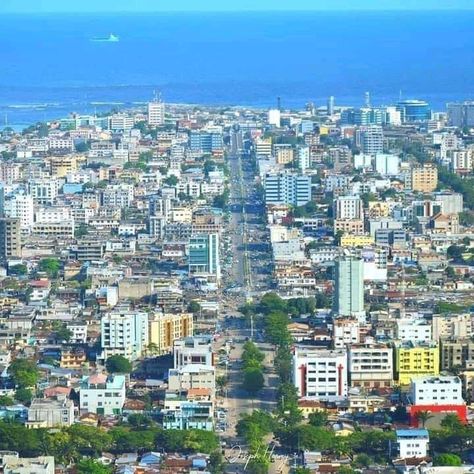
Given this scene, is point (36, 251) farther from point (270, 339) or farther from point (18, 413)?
point (18, 413)

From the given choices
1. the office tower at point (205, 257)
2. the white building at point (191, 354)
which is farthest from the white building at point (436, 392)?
the office tower at point (205, 257)

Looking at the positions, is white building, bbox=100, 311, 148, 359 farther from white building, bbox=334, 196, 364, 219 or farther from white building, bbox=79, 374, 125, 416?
white building, bbox=334, 196, 364, 219

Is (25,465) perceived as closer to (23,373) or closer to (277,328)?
(23,373)

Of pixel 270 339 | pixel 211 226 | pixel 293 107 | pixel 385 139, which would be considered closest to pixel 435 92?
pixel 293 107

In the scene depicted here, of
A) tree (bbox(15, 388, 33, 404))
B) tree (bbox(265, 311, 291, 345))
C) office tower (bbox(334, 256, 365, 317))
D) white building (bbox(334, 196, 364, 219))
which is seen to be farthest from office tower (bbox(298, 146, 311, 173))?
tree (bbox(15, 388, 33, 404))

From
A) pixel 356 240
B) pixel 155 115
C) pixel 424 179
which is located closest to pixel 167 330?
pixel 356 240

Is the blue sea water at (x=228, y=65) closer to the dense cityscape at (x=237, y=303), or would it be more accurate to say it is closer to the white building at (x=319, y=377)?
the dense cityscape at (x=237, y=303)

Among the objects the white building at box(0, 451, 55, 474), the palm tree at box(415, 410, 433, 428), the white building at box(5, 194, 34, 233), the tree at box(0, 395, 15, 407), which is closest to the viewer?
the white building at box(0, 451, 55, 474)

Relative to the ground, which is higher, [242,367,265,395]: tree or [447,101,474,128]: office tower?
[447,101,474,128]: office tower
